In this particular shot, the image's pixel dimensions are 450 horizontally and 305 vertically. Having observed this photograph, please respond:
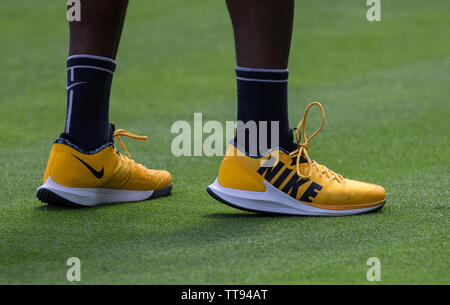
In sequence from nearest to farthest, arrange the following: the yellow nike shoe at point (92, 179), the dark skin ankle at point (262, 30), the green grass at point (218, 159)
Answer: the green grass at point (218, 159)
the dark skin ankle at point (262, 30)
the yellow nike shoe at point (92, 179)

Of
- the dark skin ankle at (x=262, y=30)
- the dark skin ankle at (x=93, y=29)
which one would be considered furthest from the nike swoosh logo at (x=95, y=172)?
the dark skin ankle at (x=262, y=30)

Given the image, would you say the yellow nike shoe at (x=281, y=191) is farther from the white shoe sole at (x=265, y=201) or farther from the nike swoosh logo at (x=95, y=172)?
the nike swoosh logo at (x=95, y=172)

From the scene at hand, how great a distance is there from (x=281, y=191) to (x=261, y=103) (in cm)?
21

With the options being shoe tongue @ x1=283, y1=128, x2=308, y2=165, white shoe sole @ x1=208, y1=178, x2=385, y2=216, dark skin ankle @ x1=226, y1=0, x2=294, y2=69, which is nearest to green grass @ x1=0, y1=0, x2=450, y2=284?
white shoe sole @ x1=208, y1=178, x2=385, y2=216

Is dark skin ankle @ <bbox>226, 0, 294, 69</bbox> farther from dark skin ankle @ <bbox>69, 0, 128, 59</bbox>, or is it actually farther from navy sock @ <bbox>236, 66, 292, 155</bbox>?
dark skin ankle @ <bbox>69, 0, 128, 59</bbox>

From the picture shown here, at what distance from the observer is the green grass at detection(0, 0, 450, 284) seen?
50.3 inches

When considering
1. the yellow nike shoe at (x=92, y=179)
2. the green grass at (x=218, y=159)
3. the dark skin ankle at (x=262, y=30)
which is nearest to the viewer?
the green grass at (x=218, y=159)

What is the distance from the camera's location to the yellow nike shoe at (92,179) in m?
1.69

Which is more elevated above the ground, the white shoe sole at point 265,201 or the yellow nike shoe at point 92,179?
the yellow nike shoe at point 92,179

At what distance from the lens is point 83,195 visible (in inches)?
67.6

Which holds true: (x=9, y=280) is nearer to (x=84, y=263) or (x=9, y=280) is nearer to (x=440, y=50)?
(x=84, y=263)

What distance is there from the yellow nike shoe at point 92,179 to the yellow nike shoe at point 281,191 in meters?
0.27

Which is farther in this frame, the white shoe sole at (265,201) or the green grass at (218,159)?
the white shoe sole at (265,201)
